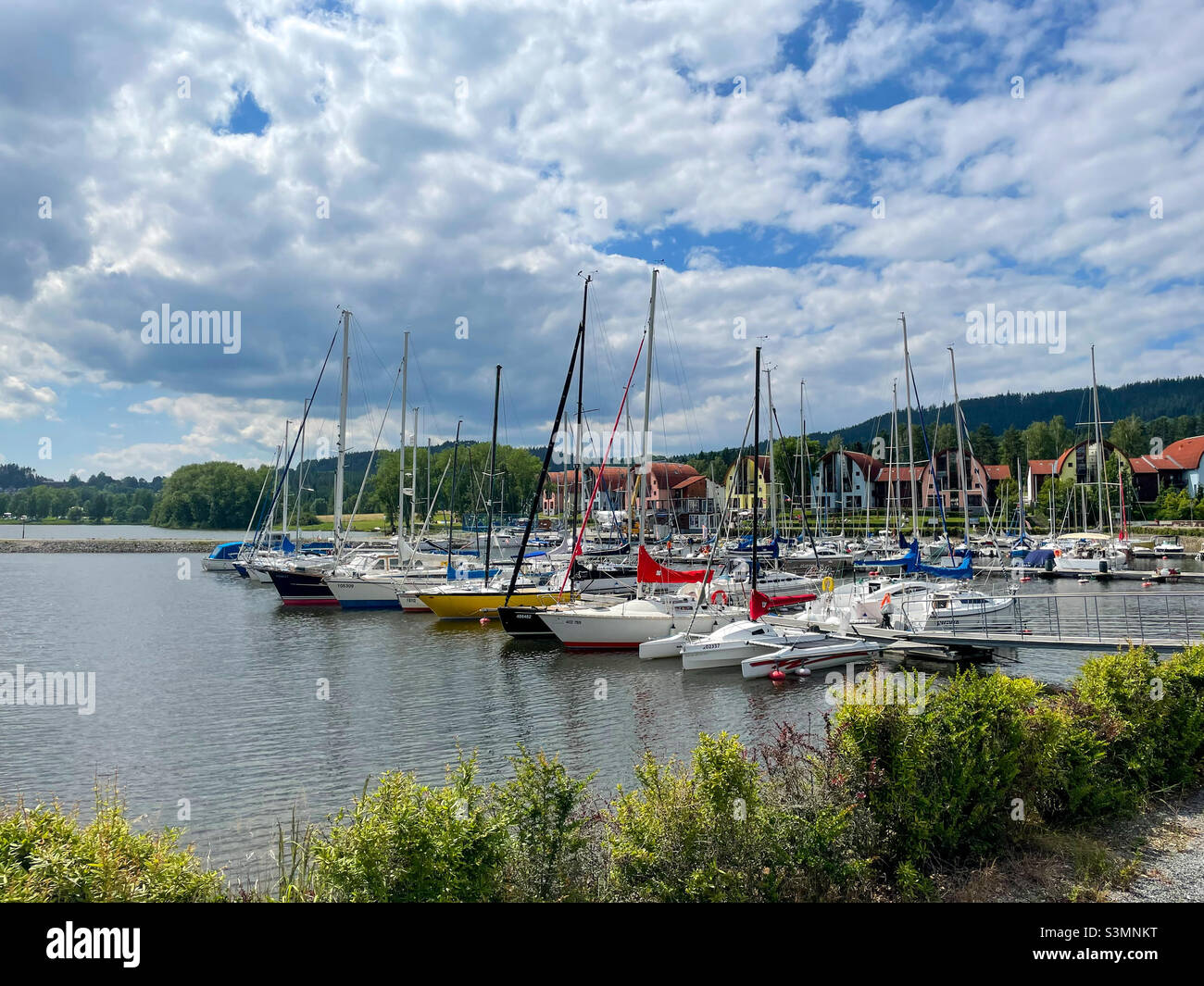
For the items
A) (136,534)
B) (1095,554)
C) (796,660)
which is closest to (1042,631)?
(796,660)

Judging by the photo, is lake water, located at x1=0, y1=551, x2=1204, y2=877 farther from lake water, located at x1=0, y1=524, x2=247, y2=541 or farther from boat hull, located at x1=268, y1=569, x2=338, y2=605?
lake water, located at x1=0, y1=524, x2=247, y2=541

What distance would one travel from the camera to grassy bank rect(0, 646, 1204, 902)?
20.9ft

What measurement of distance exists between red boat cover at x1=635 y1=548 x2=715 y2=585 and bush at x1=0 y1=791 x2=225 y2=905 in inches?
1069

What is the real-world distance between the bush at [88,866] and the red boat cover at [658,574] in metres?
27.1

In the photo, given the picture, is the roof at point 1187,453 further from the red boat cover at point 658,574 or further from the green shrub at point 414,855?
the green shrub at point 414,855

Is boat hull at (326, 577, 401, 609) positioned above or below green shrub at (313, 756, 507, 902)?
below

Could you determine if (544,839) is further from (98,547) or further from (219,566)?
(98,547)

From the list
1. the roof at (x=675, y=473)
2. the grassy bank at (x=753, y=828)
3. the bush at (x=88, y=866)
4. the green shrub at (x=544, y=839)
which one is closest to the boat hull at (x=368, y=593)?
the grassy bank at (x=753, y=828)

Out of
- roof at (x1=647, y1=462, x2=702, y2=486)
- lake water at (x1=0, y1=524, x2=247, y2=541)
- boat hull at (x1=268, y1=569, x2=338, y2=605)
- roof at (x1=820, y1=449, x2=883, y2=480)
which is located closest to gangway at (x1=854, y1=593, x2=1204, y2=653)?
boat hull at (x1=268, y1=569, x2=338, y2=605)

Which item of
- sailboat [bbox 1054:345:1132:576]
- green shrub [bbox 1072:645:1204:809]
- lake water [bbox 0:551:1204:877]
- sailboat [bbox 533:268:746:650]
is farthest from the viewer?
sailboat [bbox 1054:345:1132:576]
